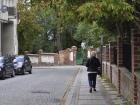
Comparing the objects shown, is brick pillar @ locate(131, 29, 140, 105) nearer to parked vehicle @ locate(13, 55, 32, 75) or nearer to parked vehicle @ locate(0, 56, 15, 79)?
parked vehicle @ locate(0, 56, 15, 79)

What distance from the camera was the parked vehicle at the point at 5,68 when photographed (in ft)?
119

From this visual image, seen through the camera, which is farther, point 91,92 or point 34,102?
point 91,92

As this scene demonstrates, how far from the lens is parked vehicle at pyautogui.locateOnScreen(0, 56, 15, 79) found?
36.3 meters

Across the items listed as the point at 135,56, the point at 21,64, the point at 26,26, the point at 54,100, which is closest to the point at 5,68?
the point at 21,64

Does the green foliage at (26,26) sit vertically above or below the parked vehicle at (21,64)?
above

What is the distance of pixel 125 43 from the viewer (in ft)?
69.3

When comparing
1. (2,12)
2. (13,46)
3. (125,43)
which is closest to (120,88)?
(125,43)

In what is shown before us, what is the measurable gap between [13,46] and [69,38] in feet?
86.9

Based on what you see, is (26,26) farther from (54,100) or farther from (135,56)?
(135,56)

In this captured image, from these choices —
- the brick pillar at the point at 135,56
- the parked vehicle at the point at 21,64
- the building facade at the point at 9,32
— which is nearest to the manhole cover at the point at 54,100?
the brick pillar at the point at 135,56

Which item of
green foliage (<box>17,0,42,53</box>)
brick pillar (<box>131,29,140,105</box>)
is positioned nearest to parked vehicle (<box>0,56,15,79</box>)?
brick pillar (<box>131,29,140,105</box>)

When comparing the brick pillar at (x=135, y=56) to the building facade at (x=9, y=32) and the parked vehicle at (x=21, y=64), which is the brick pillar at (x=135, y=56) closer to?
the parked vehicle at (x=21, y=64)

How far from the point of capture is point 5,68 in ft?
122

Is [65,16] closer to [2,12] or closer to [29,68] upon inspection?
[29,68]
